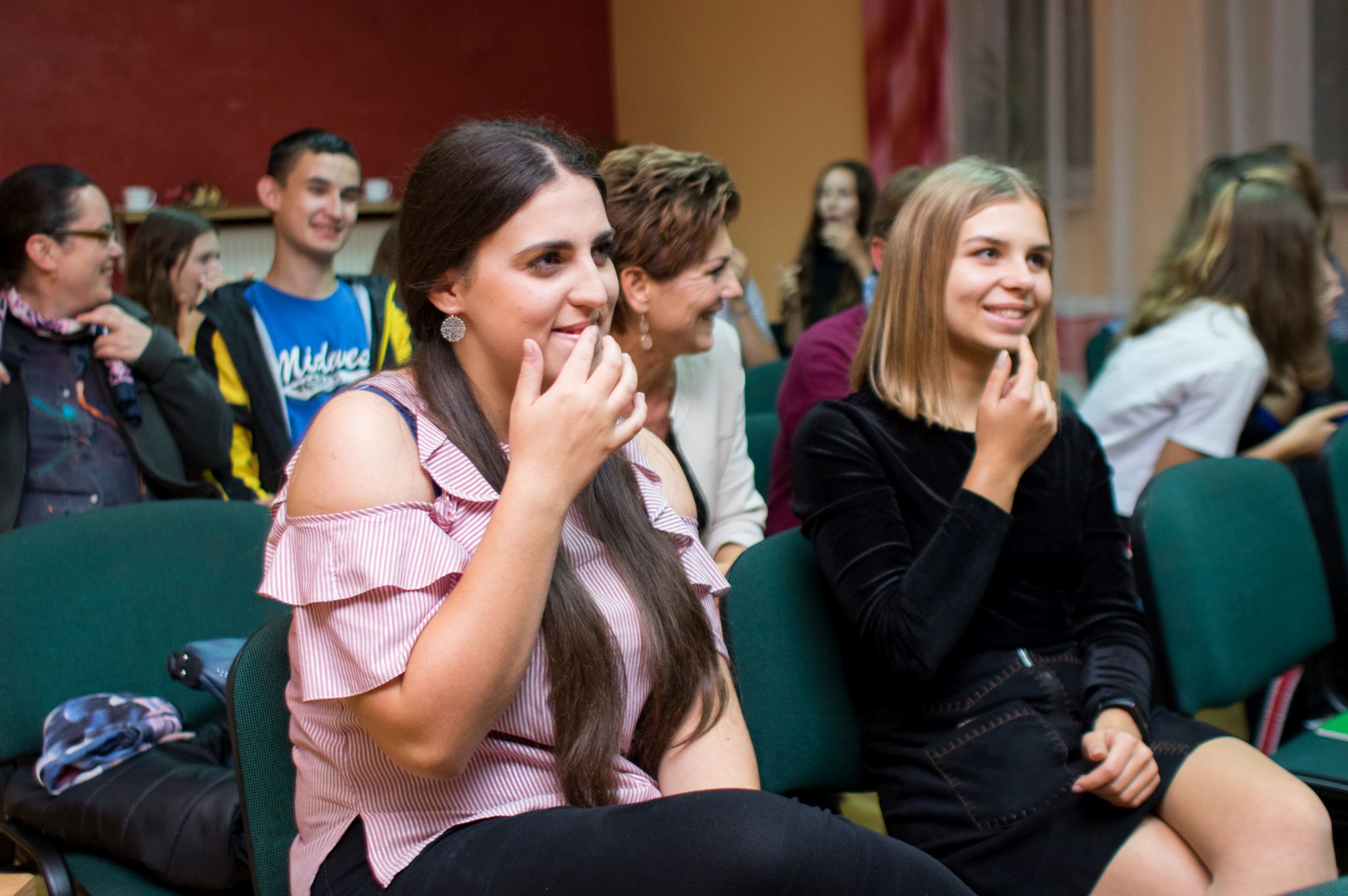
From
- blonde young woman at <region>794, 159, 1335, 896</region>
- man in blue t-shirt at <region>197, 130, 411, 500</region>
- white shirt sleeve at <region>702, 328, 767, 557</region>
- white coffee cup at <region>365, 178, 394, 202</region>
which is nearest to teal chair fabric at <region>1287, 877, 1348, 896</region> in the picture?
blonde young woman at <region>794, 159, 1335, 896</region>

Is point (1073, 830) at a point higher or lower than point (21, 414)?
lower

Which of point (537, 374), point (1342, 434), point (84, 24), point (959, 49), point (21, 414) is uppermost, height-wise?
point (84, 24)

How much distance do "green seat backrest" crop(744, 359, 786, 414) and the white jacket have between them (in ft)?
4.03

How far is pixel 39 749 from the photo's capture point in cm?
162

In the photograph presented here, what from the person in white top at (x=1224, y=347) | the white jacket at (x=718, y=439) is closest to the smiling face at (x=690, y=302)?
the white jacket at (x=718, y=439)

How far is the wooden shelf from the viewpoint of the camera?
5.73 metres

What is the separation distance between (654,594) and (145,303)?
10.1ft

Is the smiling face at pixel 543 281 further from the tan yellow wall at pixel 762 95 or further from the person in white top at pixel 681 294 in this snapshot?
the tan yellow wall at pixel 762 95

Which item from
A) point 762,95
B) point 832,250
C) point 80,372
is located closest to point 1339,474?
point 80,372

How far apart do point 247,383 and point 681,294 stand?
4.17ft

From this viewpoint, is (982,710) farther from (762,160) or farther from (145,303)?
(762,160)

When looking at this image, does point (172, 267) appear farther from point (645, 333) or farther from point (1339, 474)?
point (1339, 474)

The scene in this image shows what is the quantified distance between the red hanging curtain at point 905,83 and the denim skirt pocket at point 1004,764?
12.3 feet

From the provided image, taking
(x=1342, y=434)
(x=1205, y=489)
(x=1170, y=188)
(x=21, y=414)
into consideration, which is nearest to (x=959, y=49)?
(x=1170, y=188)
